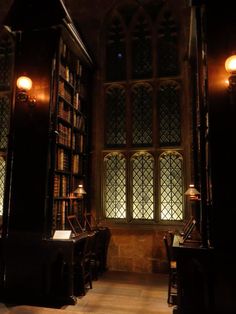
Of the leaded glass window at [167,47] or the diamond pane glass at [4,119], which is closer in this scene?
the leaded glass window at [167,47]

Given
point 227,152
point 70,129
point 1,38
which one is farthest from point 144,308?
point 1,38

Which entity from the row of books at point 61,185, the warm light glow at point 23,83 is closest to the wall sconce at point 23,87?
the warm light glow at point 23,83

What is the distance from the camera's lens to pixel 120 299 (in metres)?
3.39

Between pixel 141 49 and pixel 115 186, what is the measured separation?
2.66 metres

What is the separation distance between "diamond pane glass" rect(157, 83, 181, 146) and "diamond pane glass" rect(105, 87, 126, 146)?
0.71 m

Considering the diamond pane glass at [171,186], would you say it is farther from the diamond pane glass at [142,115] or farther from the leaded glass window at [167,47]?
the leaded glass window at [167,47]

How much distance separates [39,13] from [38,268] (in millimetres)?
3282

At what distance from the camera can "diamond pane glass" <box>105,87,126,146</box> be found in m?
5.26

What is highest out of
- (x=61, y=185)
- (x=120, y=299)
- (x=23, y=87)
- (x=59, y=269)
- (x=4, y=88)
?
(x=4, y=88)

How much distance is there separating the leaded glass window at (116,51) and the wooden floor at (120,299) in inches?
141

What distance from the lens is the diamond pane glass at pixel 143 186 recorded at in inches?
193

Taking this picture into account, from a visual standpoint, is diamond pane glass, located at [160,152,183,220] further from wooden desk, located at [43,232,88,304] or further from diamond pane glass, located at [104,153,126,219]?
wooden desk, located at [43,232,88,304]

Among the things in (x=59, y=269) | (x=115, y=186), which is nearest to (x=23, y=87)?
(x=59, y=269)

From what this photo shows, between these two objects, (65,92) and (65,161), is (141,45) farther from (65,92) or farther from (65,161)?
(65,161)
